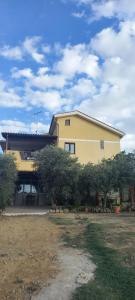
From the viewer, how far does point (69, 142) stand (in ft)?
114

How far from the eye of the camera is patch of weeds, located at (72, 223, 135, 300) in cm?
632

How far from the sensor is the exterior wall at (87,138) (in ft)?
115

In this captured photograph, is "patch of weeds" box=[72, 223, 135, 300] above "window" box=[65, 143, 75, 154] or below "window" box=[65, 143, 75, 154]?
below

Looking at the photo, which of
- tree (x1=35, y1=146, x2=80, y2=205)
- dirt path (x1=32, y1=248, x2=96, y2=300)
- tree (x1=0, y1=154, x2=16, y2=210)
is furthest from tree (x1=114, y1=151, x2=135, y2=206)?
dirt path (x1=32, y1=248, x2=96, y2=300)

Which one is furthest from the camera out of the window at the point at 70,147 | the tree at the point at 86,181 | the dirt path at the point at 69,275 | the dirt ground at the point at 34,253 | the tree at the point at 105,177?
the window at the point at 70,147

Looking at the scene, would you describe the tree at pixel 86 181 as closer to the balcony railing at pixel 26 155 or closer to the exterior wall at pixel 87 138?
the exterior wall at pixel 87 138

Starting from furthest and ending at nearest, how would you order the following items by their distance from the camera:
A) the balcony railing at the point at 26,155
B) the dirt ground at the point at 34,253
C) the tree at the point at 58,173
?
the balcony railing at the point at 26,155 < the tree at the point at 58,173 < the dirt ground at the point at 34,253

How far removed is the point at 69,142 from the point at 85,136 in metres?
1.71

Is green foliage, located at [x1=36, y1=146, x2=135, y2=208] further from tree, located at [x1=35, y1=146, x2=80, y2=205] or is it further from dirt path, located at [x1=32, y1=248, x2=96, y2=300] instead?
dirt path, located at [x1=32, y1=248, x2=96, y2=300]

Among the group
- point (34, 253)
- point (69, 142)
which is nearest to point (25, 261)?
point (34, 253)

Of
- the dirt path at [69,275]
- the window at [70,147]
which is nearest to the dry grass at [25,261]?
the dirt path at [69,275]

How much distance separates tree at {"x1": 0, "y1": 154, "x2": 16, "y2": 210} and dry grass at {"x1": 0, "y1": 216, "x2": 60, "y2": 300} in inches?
345

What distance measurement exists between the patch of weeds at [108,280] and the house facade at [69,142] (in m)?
24.1

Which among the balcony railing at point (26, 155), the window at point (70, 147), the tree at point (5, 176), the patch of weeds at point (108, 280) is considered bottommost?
the patch of weeds at point (108, 280)
